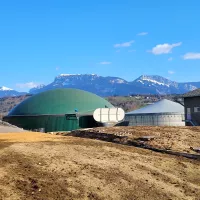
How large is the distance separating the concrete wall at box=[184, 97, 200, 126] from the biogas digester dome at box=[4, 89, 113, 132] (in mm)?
17009

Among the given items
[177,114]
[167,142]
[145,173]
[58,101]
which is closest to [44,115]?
[58,101]

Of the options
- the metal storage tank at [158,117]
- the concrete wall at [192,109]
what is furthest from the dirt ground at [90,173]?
the metal storage tank at [158,117]

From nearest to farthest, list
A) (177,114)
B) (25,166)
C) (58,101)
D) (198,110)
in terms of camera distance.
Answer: (25,166)
(198,110)
(177,114)
(58,101)

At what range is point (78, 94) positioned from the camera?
251ft

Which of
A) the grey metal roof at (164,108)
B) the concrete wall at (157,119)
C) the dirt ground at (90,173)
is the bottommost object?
the dirt ground at (90,173)

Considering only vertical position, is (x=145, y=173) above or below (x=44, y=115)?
below

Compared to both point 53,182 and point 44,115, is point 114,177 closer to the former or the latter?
point 53,182

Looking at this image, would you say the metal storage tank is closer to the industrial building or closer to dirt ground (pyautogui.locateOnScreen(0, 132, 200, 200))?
the industrial building

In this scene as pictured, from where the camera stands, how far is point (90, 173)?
14.4 m

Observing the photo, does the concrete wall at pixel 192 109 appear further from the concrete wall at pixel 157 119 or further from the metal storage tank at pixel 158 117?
the concrete wall at pixel 157 119

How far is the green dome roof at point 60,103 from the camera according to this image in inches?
2790

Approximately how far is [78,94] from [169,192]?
6295 centimetres

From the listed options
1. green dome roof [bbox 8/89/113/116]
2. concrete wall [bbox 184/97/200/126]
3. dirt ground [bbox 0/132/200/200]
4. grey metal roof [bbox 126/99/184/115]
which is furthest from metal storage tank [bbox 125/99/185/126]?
dirt ground [bbox 0/132/200/200]

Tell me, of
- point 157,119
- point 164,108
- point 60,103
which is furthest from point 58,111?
point 164,108
